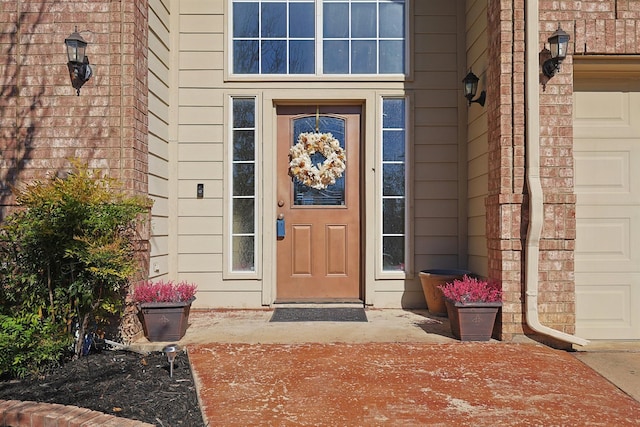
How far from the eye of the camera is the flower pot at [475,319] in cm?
335

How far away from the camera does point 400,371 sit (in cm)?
281

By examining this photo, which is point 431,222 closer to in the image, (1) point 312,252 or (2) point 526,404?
(1) point 312,252

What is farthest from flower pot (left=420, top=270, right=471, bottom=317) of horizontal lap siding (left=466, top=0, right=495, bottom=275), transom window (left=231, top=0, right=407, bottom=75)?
transom window (left=231, top=0, right=407, bottom=75)

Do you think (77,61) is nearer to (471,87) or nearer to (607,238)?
(471,87)

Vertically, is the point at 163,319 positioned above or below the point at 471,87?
below

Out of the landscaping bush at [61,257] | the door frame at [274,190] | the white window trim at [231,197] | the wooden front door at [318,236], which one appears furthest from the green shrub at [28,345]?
the wooden front door at [318,236]

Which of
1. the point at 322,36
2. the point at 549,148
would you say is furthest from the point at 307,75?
the point at 549,148

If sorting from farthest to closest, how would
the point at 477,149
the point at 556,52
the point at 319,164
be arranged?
the point at 319,164, the point at 477,149, the point at 556,52

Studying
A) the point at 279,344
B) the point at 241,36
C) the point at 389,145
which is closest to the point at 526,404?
the point at 279,344

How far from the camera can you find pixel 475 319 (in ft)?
11.1

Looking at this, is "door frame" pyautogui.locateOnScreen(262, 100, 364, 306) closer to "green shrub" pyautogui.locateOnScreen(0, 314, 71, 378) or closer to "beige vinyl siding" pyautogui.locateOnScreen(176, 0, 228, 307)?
"beige vinyl siding" pyautogui.locateOnScreen(176, 0, 228, 307)

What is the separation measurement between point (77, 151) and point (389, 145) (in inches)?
106

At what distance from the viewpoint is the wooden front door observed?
461 cm

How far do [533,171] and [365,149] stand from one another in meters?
1.65
